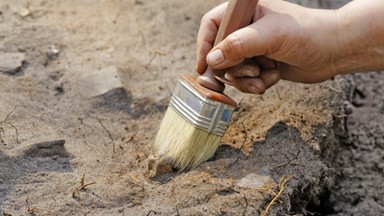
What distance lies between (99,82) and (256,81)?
956 millimetres

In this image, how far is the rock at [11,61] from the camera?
351cm

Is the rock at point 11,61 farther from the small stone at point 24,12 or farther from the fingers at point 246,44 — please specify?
the fingers at point 246,44

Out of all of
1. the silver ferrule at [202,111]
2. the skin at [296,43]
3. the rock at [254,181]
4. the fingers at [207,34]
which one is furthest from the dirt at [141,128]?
the fingers at [207,34]

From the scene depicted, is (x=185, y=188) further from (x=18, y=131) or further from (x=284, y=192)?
(x=18, y=131)

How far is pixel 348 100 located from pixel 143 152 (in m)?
1.34

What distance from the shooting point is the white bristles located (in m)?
2.85

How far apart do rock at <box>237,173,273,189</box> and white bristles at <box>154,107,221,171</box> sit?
22cm

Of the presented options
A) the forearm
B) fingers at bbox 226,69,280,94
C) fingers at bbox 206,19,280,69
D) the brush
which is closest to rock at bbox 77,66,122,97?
the brush

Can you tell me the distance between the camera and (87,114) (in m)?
3.32

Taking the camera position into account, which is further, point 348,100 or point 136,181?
point 348,100

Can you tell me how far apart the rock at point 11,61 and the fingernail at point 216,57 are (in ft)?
4.03

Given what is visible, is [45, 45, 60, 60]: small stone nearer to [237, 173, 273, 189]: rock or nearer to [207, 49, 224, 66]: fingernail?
[207, 49, 224, 66]: fingernail

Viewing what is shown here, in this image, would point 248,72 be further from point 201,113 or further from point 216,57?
point 201,113

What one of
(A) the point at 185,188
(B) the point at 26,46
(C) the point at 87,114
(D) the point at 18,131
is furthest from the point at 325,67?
(B) the point at 26,46
